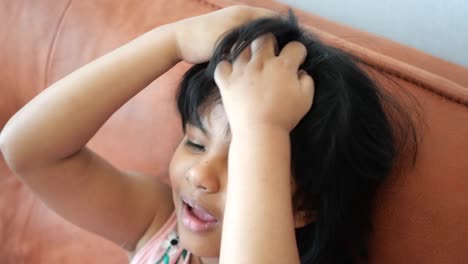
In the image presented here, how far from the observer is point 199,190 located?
690 millimetres

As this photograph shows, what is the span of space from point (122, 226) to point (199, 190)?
0.68 ft

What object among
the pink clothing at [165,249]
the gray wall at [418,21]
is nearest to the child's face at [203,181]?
the pink clothing at [165,249]

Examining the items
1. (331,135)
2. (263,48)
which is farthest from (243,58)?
(331,135)

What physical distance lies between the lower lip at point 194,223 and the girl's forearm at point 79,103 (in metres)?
0.16

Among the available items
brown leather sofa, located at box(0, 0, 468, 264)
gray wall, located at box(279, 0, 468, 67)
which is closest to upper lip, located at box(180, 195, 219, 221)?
brown leather sofa, located at box(0, 0, 468, 264)

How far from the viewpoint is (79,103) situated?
2.45 ft

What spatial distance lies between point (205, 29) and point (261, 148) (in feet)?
0.65

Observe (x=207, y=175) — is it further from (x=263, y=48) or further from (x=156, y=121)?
(x=156, y=121)

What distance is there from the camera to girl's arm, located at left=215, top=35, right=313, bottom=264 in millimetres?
590

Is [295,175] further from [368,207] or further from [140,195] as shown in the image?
[140,195]

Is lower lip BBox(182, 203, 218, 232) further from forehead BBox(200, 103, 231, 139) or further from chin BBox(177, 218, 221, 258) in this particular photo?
forehead BBox(200, 103, 231, 139)

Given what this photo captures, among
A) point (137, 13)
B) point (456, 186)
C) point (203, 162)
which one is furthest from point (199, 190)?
point (137, 13)

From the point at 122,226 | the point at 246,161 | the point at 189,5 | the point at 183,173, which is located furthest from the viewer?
the point at 189,5

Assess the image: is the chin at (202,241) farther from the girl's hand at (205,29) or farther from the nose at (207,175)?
the girl's hand at (205,29)
